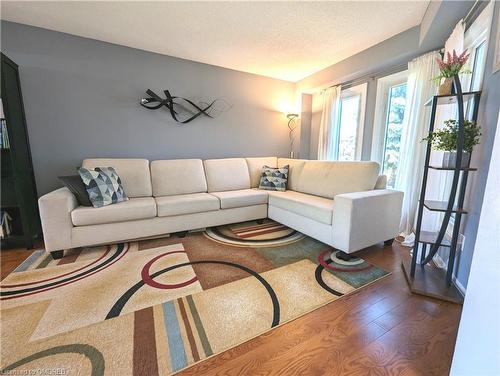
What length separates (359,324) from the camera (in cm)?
132

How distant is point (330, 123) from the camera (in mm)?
3607

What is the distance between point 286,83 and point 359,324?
3.80 metres

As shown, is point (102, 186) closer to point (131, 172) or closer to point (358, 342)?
point (131, 172)

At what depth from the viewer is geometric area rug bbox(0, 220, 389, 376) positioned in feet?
3.63

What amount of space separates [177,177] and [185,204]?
57cm

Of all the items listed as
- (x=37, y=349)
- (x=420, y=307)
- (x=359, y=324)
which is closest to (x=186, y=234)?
(x=37, y=349)

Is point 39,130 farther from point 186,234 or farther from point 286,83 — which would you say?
point 286,83

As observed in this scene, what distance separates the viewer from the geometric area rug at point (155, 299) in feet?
3.63

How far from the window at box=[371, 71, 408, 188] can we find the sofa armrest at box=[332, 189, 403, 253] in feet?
2.98

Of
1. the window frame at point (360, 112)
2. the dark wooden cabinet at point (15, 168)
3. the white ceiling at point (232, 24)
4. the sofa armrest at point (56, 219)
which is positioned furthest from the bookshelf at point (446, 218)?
the dark wooden cabinet at point (15, 168)

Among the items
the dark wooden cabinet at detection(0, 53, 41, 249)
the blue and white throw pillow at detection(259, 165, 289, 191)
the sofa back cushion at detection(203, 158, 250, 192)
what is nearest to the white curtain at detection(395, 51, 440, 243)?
the blue and white throw pillow at detection(259, 165, 289, 191)

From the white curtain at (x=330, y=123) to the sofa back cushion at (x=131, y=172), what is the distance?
2.75 meters

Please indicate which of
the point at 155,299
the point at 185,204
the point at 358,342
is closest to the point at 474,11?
the point at 358,342

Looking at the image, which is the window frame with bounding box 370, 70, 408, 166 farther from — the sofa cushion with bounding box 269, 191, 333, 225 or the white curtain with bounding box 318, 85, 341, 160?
the sofa cushion with bounding box 269, 191, 333, 225
